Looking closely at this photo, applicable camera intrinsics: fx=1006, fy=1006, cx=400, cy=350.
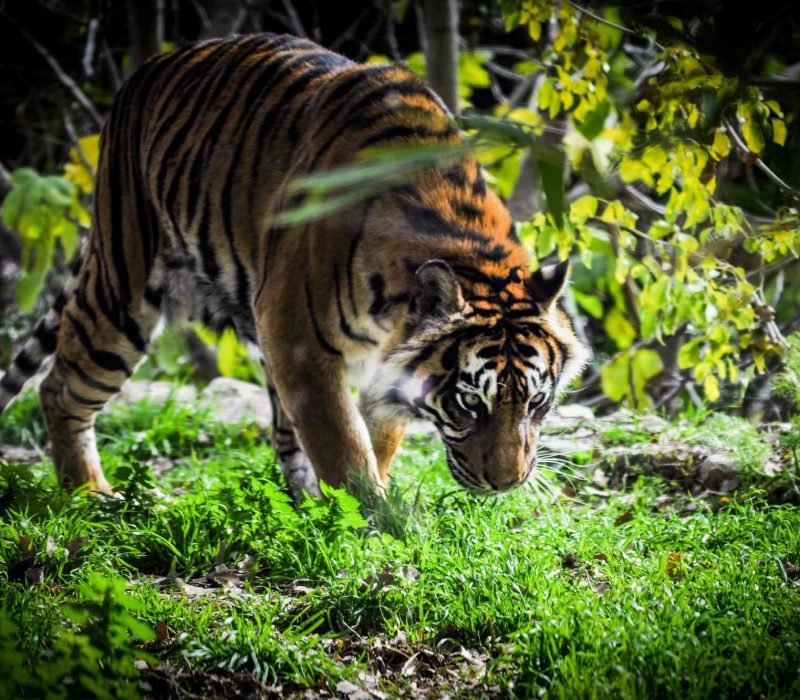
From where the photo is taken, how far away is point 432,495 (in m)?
4.30

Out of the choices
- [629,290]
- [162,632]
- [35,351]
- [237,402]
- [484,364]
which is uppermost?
[484,364]

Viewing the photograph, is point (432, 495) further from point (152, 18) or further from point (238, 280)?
point (152, 18)

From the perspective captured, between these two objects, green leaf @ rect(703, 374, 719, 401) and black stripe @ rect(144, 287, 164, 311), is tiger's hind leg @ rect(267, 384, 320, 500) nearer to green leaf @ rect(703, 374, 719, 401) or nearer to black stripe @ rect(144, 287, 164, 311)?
black stripe @ rect(144, 287, 164, 311)

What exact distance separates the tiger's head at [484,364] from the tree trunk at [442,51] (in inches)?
103

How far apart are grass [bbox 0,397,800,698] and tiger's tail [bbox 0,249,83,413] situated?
4.38 feet

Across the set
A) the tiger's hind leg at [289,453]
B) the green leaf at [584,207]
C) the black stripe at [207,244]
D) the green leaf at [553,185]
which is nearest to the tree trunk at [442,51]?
the green leaf at [584,207]

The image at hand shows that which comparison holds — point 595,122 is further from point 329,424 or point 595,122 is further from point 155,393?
point 155,393

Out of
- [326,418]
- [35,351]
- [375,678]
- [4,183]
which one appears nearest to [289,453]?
[326,418]

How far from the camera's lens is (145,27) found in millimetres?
7129

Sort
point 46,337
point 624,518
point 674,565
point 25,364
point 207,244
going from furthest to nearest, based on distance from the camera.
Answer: point 46,337
point 25,364
point 207,244
point 624,518
point 674,565

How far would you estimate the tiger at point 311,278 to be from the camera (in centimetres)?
369

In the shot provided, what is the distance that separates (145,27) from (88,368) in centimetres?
319

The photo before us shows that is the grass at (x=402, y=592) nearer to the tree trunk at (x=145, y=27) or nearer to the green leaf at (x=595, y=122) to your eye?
the green leaf at (x=595, y=122)

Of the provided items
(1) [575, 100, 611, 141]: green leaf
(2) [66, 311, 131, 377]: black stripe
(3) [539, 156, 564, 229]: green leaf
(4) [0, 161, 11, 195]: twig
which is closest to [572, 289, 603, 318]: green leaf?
(2) [66, 311, 131, 377]: black stripe
